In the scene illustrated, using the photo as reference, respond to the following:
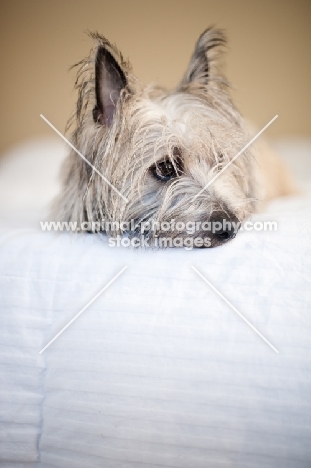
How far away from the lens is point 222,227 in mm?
1097

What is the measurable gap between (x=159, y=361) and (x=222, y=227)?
375mm

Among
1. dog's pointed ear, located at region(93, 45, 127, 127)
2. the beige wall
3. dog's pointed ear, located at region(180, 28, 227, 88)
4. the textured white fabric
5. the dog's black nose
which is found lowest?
the textured white fabric

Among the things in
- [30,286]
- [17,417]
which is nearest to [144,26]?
[30,286]

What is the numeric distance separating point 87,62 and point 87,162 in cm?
28

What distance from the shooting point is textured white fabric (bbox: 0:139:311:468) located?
2.93 feet

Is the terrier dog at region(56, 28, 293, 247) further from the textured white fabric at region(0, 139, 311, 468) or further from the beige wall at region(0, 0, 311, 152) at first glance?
the beige wall at region(0, 0, 311, 152)

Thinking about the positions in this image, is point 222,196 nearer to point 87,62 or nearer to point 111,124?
point 111,124

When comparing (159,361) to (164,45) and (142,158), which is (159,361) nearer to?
(142,158)

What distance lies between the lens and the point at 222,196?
1.25 metres

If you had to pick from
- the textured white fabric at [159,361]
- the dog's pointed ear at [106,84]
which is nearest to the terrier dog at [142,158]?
the dog's pointed ear at [106,84]

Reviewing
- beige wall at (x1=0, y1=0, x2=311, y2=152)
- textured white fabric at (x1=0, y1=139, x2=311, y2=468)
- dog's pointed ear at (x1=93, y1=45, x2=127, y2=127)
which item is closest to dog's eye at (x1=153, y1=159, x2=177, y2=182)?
dog's pointed ear at (x1=93, y1=45, x2=127, y2=127)

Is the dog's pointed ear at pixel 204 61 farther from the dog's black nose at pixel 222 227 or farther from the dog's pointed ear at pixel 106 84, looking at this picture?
the dog's black nose at pixel 222 227

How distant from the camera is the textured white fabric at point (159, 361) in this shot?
89 centimetres

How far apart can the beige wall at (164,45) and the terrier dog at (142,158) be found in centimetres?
218
